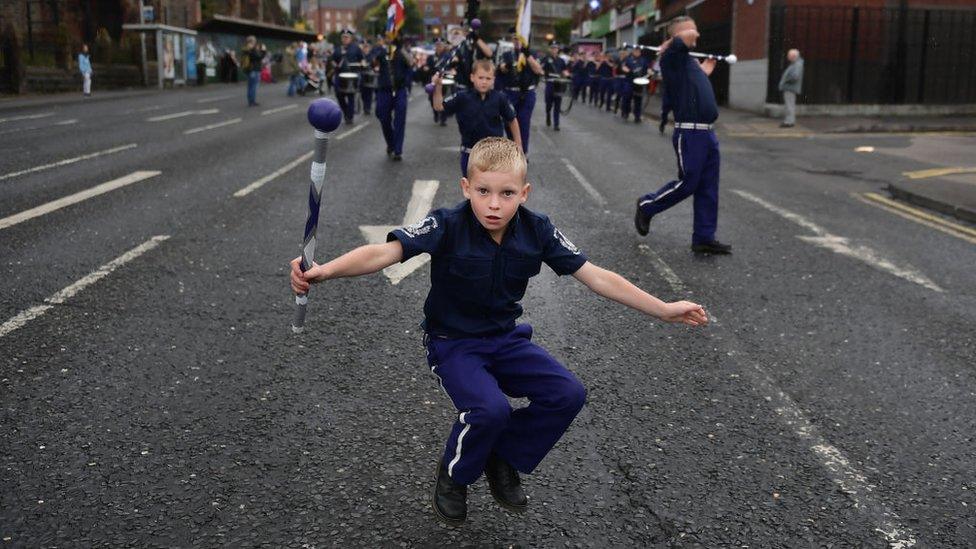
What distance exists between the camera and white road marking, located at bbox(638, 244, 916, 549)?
10.5ft

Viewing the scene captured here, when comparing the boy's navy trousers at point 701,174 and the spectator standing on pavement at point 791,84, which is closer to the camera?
the boy's navy trousers at point 701,174

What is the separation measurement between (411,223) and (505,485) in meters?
6.13

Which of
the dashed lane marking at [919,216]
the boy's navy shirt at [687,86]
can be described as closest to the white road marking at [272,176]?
the boy's navy shirt at [687,86]

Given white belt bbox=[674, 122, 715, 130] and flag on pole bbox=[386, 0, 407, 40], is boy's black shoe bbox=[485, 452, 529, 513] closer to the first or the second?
white belt bbox=[674, 122, 715, 130]

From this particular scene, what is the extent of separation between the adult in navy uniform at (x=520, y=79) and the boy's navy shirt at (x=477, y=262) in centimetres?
1112

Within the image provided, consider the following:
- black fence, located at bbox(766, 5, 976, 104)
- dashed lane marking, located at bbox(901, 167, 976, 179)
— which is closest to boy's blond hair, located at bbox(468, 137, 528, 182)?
dashed lane marking, located at bbox(901, 167, 976, 179)

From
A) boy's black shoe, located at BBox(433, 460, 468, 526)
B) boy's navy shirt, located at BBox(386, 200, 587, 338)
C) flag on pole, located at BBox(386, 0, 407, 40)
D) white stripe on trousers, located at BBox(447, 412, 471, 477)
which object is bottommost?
boy's black shoe, located at BBox(433, 460, 468, 526)

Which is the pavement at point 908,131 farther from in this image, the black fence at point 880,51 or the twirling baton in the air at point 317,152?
the twirling baton in the air at point 317,152

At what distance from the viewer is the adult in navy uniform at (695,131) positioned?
7809mm

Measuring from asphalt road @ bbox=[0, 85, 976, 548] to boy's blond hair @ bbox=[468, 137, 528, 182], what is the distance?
49.7 inches

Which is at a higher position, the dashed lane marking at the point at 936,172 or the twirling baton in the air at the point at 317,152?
the twirling baton in the air at the point at 317,152

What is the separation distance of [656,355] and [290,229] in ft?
15.0

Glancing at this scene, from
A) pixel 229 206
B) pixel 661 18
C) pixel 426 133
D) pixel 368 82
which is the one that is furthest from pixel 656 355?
pixel 661 18

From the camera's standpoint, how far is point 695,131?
25.8 feet
